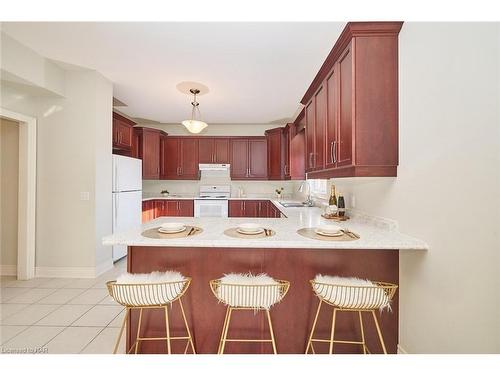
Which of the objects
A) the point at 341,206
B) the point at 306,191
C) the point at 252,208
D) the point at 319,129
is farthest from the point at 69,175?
the point at 306,191

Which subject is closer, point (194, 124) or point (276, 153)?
point (194, 124)

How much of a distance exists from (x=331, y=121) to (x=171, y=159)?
4172 millimetres

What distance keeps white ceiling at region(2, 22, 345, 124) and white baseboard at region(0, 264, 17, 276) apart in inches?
106

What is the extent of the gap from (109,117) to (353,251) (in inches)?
134

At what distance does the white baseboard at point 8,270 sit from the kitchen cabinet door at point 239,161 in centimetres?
376

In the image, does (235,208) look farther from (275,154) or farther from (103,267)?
(103,267)

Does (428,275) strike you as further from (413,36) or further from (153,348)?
(153,348)

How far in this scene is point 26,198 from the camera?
3008 millimetres

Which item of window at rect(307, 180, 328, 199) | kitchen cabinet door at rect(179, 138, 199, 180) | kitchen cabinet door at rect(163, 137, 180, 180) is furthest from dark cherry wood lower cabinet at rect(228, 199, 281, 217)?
kitchen cabinet door at rect(163, 137, 180, 180)

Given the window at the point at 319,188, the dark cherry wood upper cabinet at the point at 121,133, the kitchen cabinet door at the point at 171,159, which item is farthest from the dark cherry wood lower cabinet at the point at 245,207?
the dark cherry wood upper cabinet at the point at 121,133

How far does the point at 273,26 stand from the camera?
211 cm

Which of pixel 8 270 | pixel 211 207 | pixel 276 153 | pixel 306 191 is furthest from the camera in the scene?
pixel 276 153

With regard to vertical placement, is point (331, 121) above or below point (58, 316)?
above

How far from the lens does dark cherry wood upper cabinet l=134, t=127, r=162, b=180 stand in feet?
16.5
